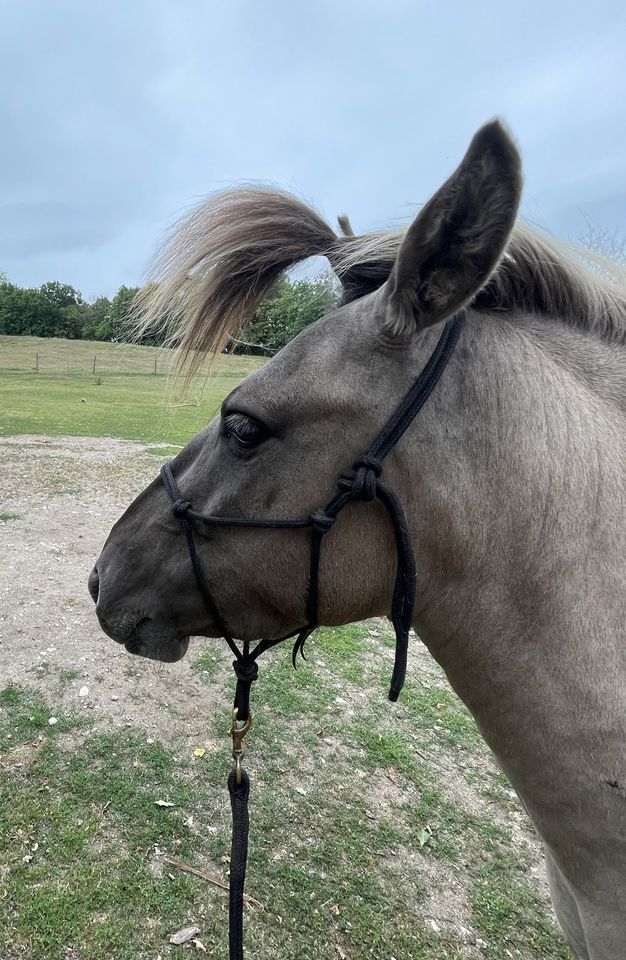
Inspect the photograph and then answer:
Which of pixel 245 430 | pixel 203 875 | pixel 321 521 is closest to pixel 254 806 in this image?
pixel 203 875

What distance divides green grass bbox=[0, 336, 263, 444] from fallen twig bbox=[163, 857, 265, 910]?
8.10 feet

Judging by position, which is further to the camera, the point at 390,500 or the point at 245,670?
the point at 245,670

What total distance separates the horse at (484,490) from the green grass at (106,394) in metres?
0.77

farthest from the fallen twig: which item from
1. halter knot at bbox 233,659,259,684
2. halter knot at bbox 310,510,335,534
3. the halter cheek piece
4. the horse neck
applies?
halter knot at bbox 310,510,335,534

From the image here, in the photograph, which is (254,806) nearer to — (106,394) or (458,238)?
(458,238)

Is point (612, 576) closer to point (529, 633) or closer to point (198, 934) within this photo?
point (529, 633)

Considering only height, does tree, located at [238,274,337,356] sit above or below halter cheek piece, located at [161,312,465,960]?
above

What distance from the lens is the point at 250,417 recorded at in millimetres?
1536

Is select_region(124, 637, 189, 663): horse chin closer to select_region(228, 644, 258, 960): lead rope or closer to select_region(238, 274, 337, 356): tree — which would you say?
select_region(228, 644, 258, 960): lead rope

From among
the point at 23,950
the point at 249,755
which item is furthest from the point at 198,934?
the point at 249,755

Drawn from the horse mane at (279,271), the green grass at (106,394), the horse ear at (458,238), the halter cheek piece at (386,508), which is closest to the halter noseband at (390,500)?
the halter cheek piece at (386,508)

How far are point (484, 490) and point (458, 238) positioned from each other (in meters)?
0.62

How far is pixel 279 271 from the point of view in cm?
185

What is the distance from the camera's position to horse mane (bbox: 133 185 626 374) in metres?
1.59
